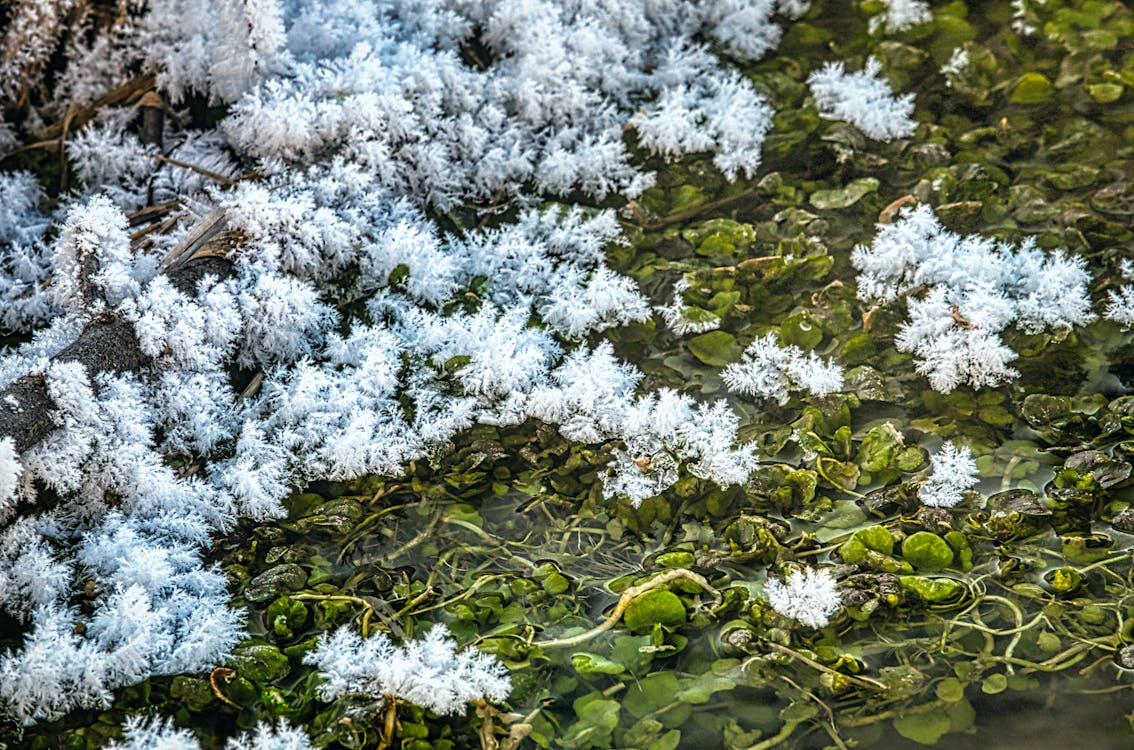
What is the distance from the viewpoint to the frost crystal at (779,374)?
2027mm

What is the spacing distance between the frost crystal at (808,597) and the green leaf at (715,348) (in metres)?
0.58

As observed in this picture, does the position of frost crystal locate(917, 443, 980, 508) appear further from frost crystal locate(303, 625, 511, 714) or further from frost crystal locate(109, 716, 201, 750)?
frost crystal locate(109, 716, 201, 750)

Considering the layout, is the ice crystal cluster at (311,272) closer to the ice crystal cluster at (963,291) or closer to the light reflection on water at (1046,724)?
the ice crystal cluster at (963,291)

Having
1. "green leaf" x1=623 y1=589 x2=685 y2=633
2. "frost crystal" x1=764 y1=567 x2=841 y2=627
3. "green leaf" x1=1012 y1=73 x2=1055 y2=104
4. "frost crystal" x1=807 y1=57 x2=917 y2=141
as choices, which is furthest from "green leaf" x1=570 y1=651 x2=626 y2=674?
"green leaf" x1=1012 y1=73 x2=1055 y2=104

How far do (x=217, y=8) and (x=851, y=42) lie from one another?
1.76m

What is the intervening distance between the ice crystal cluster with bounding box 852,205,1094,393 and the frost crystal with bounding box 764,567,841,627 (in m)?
0.61

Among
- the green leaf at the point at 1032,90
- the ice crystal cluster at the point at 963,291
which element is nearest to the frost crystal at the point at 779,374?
the ice crystal cluster at the point at 963,291

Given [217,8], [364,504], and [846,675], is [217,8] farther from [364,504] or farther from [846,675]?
[846,675]

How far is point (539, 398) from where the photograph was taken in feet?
6.48

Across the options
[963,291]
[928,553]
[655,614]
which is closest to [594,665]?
[655,614]

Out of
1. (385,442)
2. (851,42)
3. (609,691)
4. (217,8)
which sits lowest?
(609,691)

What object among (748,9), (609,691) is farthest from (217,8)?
(609,691)

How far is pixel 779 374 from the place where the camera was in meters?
2.06

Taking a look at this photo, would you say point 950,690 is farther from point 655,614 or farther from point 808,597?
point 655,614
